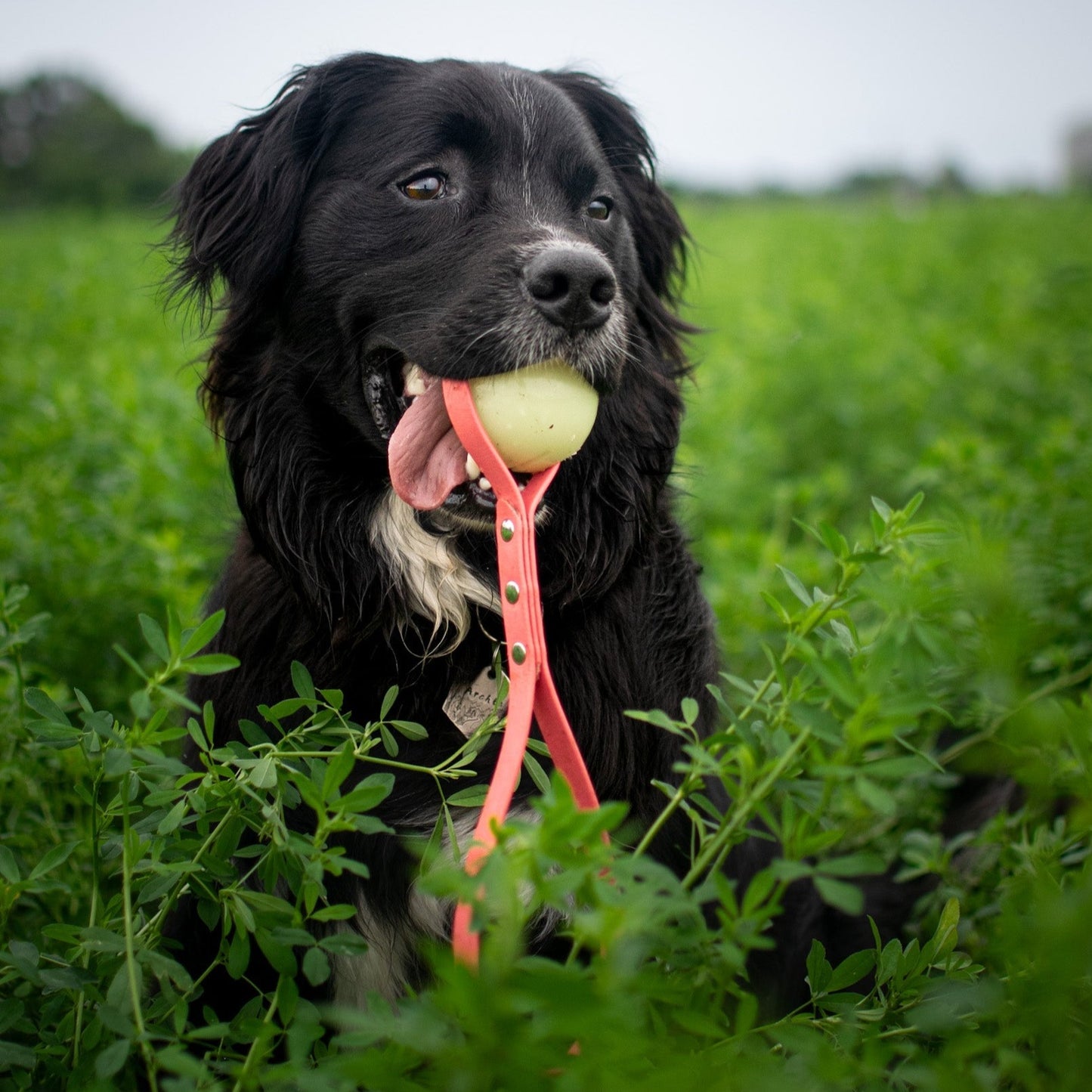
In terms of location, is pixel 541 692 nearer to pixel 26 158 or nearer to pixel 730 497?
pixel 730 497

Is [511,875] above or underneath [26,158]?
underneath

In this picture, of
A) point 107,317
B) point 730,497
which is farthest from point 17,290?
point 730,497

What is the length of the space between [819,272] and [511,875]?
493 inches

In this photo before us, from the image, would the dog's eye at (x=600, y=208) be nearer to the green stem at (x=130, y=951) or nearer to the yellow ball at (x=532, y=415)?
the yellow ball at (x=532, y=415)

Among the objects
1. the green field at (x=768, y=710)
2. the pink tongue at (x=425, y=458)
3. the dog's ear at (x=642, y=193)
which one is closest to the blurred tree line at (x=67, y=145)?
the green field at (x=768, y=710)

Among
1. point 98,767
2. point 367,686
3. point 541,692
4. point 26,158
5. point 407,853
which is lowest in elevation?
point 407,853

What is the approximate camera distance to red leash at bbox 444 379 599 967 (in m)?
1.25

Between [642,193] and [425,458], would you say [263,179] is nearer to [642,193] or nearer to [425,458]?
[425,458]

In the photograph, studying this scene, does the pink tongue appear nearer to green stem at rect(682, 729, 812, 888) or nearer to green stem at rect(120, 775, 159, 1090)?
green stem at rect(120, 775, 159, 1090)

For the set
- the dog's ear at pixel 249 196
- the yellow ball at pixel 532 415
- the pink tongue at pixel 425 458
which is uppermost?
the dog's ear at pixel 249 196

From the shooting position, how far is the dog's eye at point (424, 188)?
240cm

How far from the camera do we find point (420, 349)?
2.21 meters

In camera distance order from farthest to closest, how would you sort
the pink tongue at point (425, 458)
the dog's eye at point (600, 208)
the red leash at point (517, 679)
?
1. the dog's eye at point (600, 208)
2. the pink tongue at point (425, 458)
3. the red leash at point (517, 679)

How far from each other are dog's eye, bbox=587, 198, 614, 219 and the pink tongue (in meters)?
0.81
